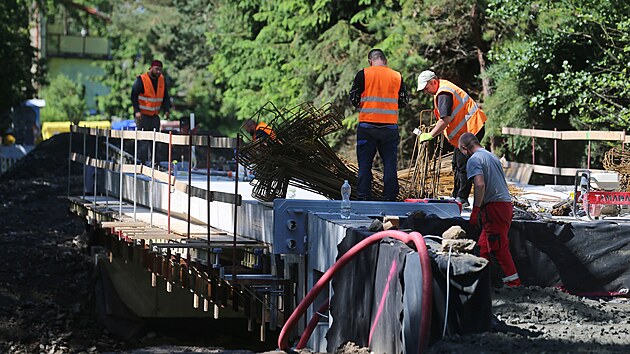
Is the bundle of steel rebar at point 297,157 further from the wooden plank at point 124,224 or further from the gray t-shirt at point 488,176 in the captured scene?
the gray t-shirt at point 488,176

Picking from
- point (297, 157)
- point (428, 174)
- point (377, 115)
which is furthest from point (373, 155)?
point (428, 174)

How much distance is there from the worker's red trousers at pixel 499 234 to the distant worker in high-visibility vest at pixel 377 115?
2187mm

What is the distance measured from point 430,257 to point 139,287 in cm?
1099

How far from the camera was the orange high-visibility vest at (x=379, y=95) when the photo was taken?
1225 centimetres

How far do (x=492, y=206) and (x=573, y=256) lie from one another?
4.10ft

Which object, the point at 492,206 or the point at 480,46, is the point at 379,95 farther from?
the point at 480,46

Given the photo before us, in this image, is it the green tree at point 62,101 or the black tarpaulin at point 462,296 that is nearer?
the black tarpaulin at point 462,296

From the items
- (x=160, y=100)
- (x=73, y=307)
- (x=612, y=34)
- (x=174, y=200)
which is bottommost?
(x=73, y=307)

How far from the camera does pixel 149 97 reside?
18172mm

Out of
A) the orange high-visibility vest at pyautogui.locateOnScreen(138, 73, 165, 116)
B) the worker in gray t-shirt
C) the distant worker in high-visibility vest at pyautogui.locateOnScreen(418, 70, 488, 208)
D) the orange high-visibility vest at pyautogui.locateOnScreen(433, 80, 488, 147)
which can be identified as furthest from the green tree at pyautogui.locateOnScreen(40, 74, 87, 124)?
the worker in gray t-shirt

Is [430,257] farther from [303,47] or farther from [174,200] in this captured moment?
[303,47]

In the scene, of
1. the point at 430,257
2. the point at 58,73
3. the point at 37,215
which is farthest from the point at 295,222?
the point at 58,73

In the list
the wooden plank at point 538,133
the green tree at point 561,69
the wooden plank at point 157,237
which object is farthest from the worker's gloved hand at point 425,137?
the green tree at point 561,69

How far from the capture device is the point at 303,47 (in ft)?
99.3
